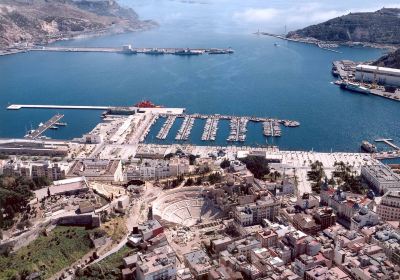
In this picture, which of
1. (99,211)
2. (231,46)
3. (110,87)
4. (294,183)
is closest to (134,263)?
(99,211)

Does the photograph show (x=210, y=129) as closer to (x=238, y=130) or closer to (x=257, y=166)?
(x=238, y=130)

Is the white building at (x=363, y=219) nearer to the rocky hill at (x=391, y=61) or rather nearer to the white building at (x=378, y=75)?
the white building at (x=378, y=75)

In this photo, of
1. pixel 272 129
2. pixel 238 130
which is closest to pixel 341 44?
pixel 272 129

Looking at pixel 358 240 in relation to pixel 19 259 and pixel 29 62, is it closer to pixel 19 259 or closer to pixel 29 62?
pixel 19 259

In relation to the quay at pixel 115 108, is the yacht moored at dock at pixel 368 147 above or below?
below

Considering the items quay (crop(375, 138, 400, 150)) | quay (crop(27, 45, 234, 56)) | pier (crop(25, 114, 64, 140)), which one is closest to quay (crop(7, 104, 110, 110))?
pier (crop(25, 114, 64, 140))

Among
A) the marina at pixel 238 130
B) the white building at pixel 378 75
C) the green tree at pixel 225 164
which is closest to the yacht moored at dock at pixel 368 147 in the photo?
the marina at pixel 238 130
